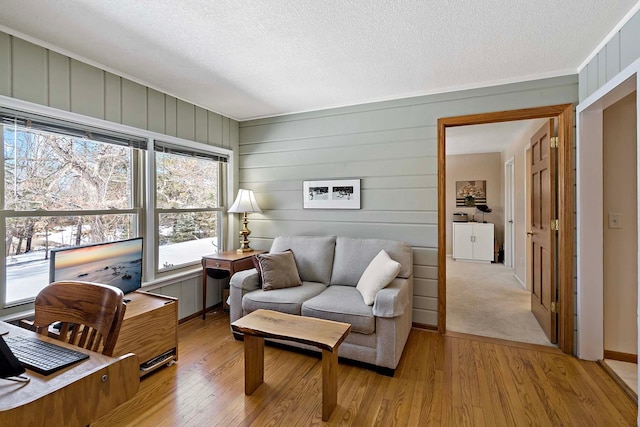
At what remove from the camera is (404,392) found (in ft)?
6.72

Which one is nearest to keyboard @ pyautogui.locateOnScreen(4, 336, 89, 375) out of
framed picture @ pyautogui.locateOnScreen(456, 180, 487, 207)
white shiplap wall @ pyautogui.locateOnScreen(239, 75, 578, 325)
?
white shiplap wall @ pyautogui.locateOnScreen(239, 75, 578, 325)

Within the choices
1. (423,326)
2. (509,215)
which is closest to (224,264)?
(423,326)

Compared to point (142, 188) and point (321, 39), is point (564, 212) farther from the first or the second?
point (142, 188)

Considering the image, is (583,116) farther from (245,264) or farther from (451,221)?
(451,221)

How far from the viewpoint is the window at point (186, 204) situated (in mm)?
3072

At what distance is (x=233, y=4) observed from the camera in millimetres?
1735

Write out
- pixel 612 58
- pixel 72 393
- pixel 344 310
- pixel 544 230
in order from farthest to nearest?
pixel 544 230 < pixel 344 310 < pixel 612 58 < pixel 72 393

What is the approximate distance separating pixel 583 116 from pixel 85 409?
342cm

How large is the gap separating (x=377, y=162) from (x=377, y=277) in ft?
4.38

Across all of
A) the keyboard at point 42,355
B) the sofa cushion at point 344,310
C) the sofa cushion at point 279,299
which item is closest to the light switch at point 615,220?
the sofa cushion at point 344,310

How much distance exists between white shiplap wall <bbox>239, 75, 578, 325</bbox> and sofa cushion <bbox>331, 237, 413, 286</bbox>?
25 cm

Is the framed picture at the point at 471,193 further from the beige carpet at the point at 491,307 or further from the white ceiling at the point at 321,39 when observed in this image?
the white ceiling at the point at 321,39

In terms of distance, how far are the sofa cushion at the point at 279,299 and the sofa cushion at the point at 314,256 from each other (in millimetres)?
276

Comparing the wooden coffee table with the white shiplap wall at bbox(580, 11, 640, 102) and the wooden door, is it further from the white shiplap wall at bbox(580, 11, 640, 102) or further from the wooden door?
the white shiplap wall at bbox(580, 11, 640, 102)
